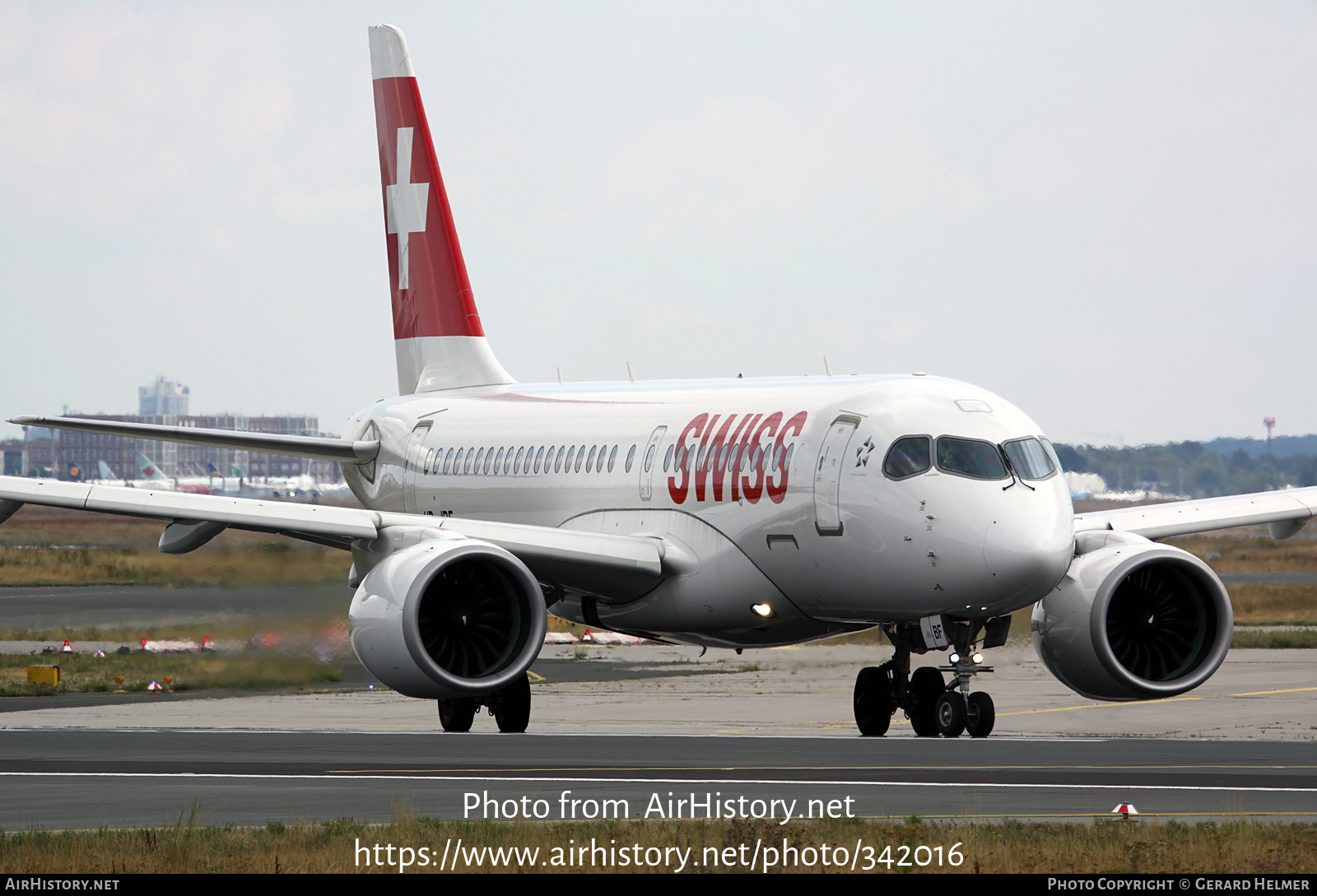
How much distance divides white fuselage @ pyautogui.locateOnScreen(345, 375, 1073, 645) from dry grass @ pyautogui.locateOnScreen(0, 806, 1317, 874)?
29.2ft

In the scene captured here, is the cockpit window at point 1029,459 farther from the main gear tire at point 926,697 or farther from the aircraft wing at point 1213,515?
the aircraft wing at point 1213,515

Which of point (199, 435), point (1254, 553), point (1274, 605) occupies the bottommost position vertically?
point (1254, 553)

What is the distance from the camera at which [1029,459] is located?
84.7ft

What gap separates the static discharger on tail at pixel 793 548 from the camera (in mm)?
25516

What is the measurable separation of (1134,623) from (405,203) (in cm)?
1679

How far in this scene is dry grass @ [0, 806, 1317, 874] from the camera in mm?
14352

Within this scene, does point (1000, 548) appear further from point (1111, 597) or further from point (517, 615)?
point (517, 615)

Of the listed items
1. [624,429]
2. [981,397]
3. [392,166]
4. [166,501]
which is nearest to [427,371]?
[392,166]

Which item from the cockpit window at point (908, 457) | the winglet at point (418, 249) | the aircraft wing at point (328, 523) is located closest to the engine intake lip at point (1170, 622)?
the cockpit window at point (908, 457)

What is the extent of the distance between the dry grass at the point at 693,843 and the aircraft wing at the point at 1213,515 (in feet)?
43.5

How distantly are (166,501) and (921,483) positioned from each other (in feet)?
30.4

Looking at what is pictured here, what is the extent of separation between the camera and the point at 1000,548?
24797mm

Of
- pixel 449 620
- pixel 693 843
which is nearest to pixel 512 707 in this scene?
pixel 449 620

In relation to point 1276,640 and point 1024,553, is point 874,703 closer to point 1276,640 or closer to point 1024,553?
point 1024,553
